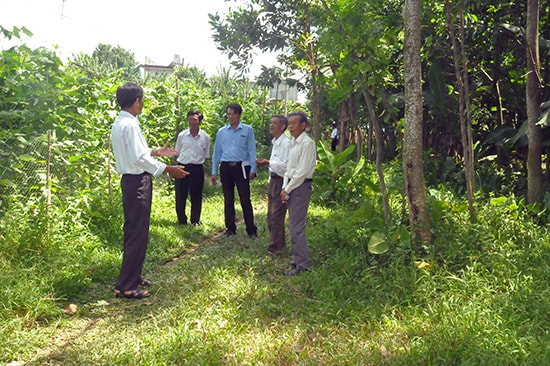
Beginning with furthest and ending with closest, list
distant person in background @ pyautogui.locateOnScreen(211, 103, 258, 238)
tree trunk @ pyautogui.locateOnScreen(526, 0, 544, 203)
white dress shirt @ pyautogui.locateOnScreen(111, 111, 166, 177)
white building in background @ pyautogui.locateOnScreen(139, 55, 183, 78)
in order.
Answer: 1. white building in background @ pyautogui.locateOnScreen(139, 55, 183, 78)
2. distant person in background @ pyautogui.locateOnScreen(211, 103, 258, 238)
3. tree trunk @ pyautogui.locateOnScreen(526, 0, 544, 203)
4. white dress shirt @ pyautogui.locateOnScreen(111, 111, 166, 177)

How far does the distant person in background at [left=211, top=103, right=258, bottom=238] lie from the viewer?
6.64 m

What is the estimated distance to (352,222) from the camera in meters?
5.64

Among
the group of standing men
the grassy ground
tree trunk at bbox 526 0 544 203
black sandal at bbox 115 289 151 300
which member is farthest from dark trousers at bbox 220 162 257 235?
tree trunk at bbox 526 0 544 203

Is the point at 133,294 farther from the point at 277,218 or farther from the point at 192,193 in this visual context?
the point at 192,193

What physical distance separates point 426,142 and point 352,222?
5.48 m

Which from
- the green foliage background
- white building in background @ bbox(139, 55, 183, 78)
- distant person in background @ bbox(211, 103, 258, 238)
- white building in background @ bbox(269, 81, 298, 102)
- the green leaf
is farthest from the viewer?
white building in background @ bbox(269, 81, 298, 102)

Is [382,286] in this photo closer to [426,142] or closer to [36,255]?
[36,255]

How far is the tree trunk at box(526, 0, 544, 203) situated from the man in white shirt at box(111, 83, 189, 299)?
4288mm

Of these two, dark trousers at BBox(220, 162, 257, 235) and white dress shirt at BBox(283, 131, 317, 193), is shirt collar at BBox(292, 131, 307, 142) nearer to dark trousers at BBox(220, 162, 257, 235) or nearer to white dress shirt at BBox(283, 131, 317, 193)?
white dress shirt at BBox(283, 131, 317, 193)

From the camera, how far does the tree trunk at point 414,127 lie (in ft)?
15.1

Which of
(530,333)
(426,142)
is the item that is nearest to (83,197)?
(530,333)

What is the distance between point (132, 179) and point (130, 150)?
267mm

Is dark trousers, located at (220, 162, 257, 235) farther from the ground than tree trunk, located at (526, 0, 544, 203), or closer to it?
closer to it

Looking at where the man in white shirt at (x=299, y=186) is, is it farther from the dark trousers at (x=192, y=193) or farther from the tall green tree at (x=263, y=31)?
the tall green tree at (x=263, y=31)
